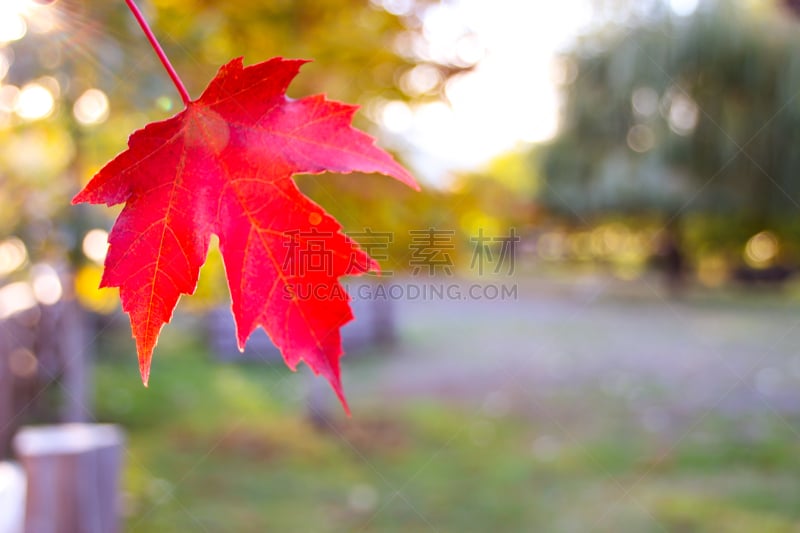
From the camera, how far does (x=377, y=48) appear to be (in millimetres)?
2635

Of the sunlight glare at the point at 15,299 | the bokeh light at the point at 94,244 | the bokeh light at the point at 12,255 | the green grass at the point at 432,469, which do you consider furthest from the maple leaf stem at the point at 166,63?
the sunlight glare at the point at 15,299

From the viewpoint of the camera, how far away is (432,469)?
3.88 metres

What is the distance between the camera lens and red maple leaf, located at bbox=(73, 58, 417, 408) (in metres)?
0.50

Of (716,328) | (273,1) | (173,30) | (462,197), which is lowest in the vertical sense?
(716,328)

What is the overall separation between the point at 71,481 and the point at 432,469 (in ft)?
7.10

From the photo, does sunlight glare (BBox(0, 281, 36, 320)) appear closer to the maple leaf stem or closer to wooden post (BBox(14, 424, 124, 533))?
wooden post (BBox(14, 424, 124, 533))

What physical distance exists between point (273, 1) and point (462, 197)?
151 cm

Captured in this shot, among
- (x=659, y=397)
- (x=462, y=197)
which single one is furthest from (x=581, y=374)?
(x=462, y=197)

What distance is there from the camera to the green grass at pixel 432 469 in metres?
3.16

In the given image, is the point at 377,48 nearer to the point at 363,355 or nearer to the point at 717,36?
the point at 363,355

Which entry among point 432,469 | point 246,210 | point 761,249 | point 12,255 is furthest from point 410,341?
point 761,249

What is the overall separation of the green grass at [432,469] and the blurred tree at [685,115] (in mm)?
4204

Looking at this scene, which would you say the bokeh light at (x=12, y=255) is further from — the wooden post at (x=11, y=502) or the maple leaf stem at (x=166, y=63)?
the maple leaf stem at (x=166, y=63)

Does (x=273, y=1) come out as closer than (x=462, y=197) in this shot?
Yes
